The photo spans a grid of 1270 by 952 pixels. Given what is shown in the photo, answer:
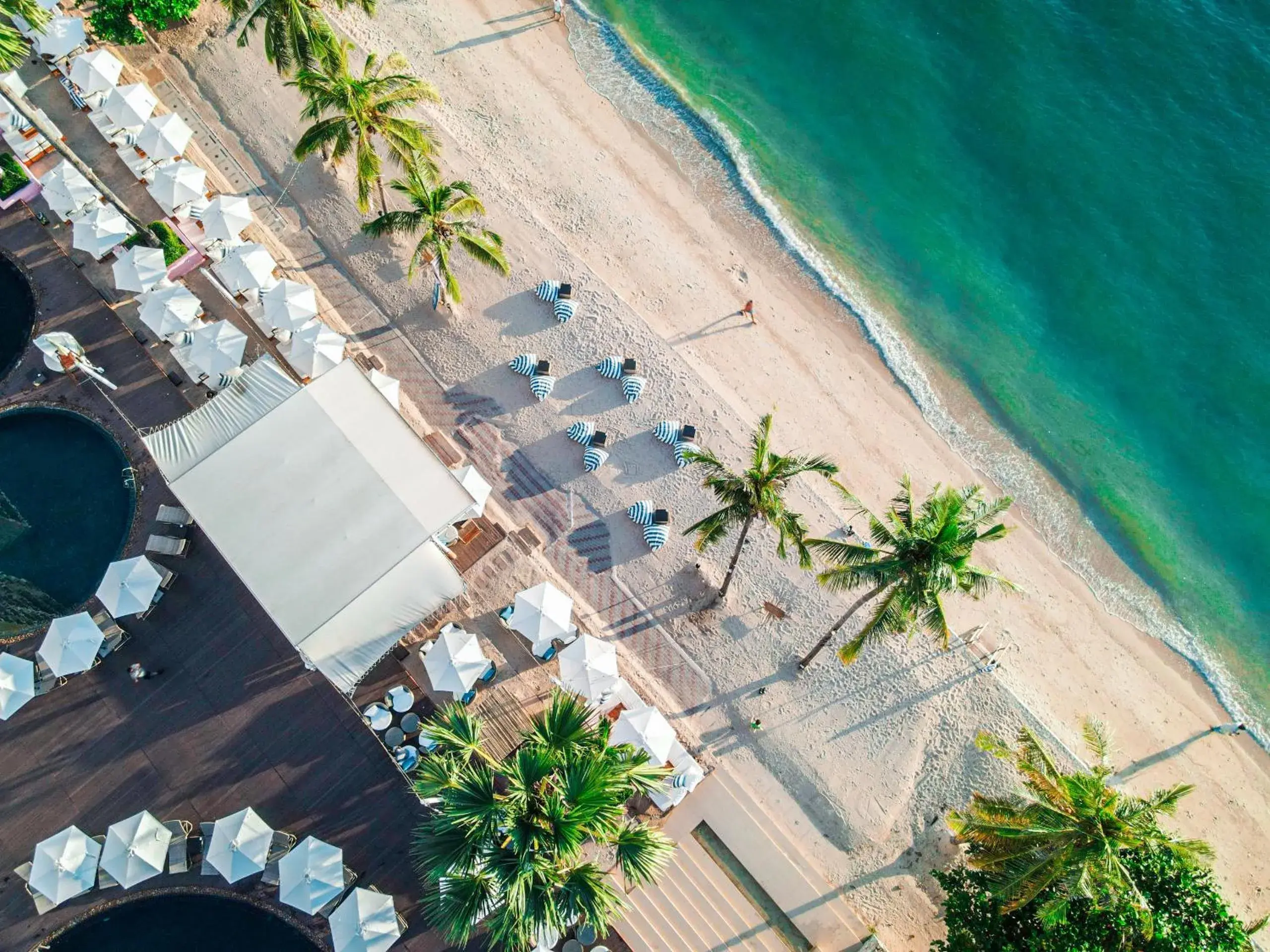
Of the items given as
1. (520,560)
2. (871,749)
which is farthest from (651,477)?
(871,749)

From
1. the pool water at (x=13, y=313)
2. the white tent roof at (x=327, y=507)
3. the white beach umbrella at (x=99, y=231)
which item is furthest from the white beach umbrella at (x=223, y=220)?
the white tent roof at (x=327, y=507)

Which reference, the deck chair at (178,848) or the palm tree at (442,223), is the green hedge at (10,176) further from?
the deck chair at (178,848)

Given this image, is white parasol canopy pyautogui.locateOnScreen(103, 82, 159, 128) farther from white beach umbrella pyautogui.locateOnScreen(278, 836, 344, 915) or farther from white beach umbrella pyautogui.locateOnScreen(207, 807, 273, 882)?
white beach umbrella pyautogui.locateOnScreen(278, 836, 344, 915)

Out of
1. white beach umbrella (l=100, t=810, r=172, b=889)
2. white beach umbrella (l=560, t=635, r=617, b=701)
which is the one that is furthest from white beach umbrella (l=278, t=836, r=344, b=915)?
white beach umbrella (l=560, t=635, r=617, b=701)

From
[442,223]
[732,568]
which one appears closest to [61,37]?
[442,223]

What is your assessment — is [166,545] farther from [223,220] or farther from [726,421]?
[726,421]

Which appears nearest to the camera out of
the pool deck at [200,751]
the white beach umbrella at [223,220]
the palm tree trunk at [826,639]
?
the pool deck at [200,751]
